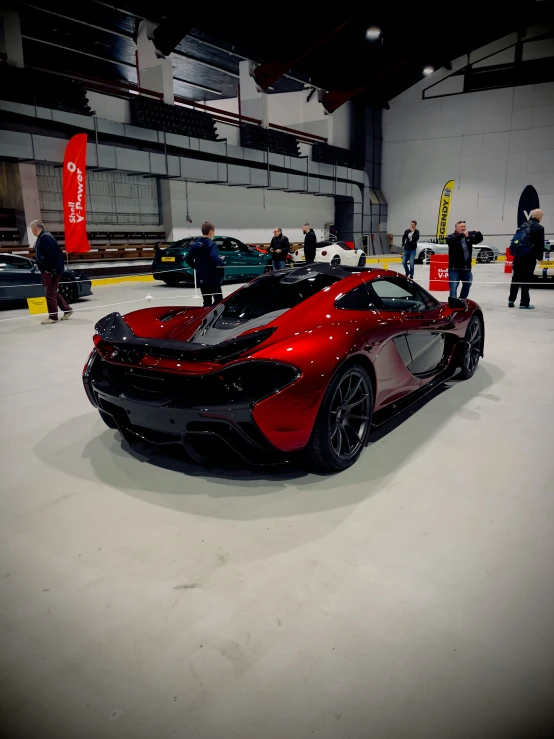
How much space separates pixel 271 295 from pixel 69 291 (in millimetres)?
8018

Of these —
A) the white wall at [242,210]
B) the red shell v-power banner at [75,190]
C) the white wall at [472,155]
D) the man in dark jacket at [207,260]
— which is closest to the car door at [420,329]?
the man in dark jacket at [207,260]

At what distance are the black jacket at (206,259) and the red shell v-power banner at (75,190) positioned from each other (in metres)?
7.31

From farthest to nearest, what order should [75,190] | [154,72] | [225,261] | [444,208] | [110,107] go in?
[444,208], [154,72], [110,107], [225,261], [75,190]

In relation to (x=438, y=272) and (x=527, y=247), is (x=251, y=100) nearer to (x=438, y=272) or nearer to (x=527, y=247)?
(x=438, y=272)

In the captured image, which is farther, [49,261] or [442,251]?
[442,251]

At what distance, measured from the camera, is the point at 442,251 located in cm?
2069

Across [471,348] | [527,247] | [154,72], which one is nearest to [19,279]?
[471,348]

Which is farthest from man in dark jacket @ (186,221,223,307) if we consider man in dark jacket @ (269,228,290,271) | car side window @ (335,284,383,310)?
man in dark jacket @ (269,228,290,271)

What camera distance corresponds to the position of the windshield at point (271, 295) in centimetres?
314

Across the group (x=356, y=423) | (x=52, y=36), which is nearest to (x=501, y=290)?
(x=356, y=423)

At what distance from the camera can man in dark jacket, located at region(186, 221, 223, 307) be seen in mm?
6723

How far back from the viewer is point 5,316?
872 centimetres

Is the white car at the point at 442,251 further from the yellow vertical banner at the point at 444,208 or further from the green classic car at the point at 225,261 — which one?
the green classic car at the point at 225,261

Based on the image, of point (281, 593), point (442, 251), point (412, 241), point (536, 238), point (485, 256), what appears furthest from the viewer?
point (485, 256)
